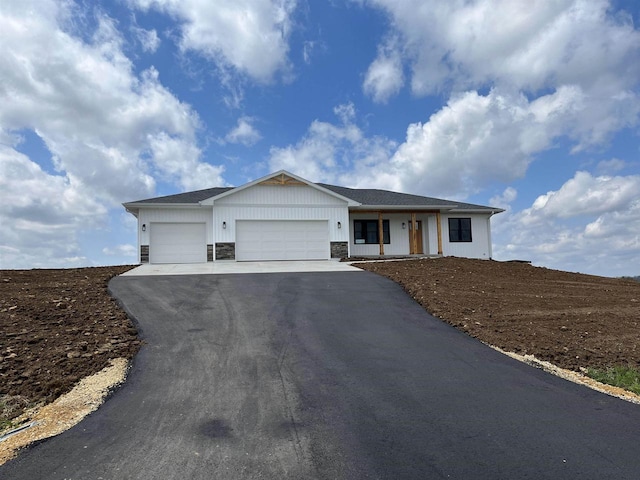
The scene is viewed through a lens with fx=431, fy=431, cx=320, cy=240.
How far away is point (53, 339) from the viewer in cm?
688

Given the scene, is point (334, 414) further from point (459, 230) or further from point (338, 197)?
point (459, 230)

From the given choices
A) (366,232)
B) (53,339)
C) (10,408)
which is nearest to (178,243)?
(366,232)

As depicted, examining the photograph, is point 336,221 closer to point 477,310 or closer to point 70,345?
point 477,310

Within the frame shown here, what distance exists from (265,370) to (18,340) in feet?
13.4

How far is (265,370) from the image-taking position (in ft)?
19.2

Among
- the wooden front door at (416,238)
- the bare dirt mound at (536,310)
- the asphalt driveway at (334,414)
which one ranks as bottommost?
the asphalt driveway at (334,414)

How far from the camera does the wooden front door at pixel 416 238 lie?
75.9 feet

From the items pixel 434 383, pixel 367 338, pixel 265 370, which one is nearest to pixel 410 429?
pixel 434 383

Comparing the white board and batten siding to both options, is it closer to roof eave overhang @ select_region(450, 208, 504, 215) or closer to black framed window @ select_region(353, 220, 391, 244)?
black framed window @ select_region(353, 220, 391, 244)

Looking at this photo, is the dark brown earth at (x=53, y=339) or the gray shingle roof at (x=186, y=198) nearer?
the dark brown earth at (x=53, y=339)

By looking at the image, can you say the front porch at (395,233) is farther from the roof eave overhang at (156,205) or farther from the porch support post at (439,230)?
the roof eave overhang at (156,205)

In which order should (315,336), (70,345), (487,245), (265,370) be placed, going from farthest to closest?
(487,245) → (315,336) → (70,345) → (265,370)

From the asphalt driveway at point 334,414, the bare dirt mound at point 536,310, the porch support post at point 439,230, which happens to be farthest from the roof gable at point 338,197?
the asphalt driveway at point 334,414

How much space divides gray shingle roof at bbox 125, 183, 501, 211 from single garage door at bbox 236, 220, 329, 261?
8.92 ft
